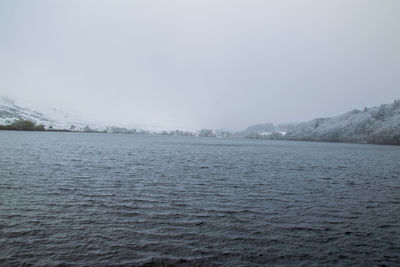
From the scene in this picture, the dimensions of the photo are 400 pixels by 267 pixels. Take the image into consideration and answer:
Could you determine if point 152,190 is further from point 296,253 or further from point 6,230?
point 296,253

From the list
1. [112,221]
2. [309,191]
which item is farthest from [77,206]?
[309,191]

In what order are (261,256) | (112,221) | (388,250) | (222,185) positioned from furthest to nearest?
(222,185) < (112,221) < (388,250) < (261,256)

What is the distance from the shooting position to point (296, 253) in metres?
15.6

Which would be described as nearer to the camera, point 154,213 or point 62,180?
point 154,213

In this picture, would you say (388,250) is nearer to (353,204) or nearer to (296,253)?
(296,253)

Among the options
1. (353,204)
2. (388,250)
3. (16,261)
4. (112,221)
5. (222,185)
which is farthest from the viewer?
(222,185)

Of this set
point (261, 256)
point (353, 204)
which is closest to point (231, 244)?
point (261, 256)

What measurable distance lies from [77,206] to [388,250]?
2567 centimetres

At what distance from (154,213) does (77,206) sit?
7.74 m

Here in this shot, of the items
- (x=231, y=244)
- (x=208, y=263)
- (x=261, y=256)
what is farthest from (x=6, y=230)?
(x=261, y=256)

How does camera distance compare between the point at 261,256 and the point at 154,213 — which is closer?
the point at 261,256

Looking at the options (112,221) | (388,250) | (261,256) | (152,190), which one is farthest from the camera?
(152,190)

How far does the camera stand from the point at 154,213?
73.4 feet

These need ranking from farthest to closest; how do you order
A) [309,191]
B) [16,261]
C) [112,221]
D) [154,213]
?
[309,191] < [154,213] < [112,221] < [16,261]
